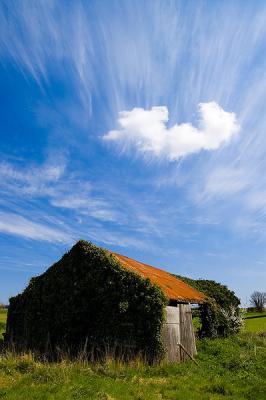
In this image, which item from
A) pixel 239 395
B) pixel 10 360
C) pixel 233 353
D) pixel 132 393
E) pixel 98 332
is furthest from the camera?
pixel 233 353

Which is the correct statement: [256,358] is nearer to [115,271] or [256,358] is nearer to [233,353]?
[233,353]

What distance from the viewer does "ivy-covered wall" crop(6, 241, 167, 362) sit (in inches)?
754

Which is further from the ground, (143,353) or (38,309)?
(38,309)

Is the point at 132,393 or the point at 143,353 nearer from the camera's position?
the point at 132,393

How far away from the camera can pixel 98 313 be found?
20.6m

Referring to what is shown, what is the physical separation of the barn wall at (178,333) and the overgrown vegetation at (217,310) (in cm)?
516

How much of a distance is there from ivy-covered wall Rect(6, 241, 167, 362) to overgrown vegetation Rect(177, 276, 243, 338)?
8839mm

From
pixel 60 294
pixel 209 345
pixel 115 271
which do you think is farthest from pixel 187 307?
pixel 60 294

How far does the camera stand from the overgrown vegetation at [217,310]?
26.9 metres

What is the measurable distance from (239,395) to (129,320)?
7.00 meters

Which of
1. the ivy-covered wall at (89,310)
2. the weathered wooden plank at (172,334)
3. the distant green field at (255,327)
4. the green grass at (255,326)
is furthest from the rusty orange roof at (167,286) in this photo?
the green grass at (255,326)

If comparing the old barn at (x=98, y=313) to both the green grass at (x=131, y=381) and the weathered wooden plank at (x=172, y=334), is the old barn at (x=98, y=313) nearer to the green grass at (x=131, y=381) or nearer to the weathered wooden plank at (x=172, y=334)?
the weathered wooden plank at (x=172, y=334)

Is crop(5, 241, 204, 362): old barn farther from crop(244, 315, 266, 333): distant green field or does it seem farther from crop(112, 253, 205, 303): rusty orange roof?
crop(244, 315, 266, 333): distant green field

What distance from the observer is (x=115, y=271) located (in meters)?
20.5
